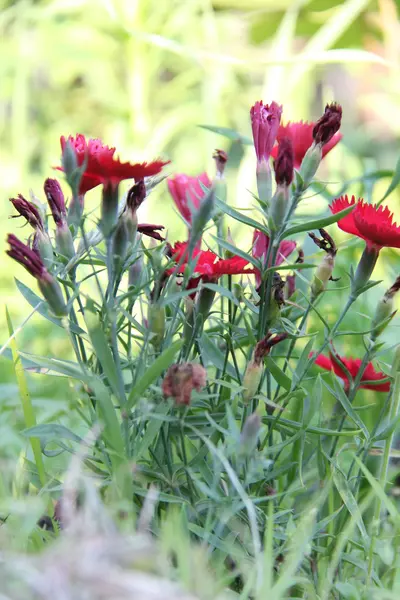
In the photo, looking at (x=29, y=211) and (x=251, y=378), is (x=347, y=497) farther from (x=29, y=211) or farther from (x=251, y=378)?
(x=29, y=211)

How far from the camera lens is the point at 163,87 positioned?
2.04 metres

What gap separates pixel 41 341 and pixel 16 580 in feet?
3.02

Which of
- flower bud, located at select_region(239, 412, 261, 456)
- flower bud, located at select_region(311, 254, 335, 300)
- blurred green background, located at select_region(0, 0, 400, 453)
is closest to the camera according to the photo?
flower bud, located at select_region(239, 412, 261, 456)

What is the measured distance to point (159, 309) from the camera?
1.60 ft

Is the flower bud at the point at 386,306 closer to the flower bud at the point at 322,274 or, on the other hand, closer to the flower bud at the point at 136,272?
the flower bud at the point at 322,274

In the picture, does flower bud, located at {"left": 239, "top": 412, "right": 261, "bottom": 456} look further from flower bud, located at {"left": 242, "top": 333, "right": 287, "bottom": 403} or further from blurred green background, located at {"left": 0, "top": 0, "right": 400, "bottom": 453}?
blurred green background, located at {"left": 0, "top": 0, "right": 400, "bottom": 453}

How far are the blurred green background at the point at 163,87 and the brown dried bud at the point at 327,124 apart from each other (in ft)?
1.61

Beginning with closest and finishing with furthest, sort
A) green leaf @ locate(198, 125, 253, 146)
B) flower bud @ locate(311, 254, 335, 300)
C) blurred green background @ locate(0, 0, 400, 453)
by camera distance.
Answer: flower bud @ locate(311, 254, 335, 300) < green leaf @ locate(198, 125, 253, 146) < blurred green background @ locate(0, 0, 400, 453)

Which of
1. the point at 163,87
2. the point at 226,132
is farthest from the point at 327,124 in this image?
the point at 163,87

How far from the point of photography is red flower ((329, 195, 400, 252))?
476mm

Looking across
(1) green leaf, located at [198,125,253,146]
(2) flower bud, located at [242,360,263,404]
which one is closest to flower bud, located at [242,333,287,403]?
(2) flower bud, located at [242,360,263,404]

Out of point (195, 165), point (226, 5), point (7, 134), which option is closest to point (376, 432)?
point (226, 5)

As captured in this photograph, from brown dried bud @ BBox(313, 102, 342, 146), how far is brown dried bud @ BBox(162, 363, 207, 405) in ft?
0.60

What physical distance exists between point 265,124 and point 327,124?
4 cm
